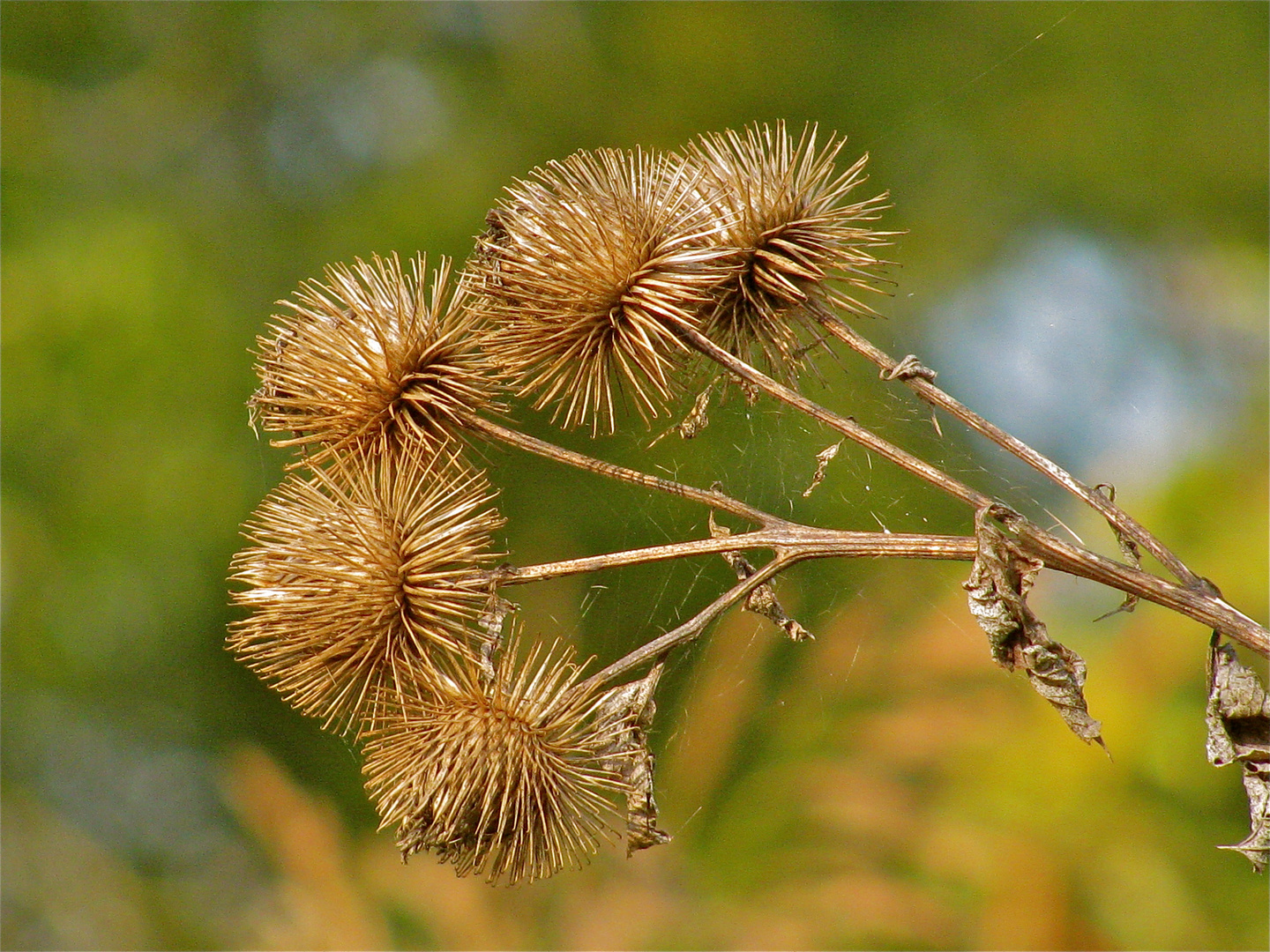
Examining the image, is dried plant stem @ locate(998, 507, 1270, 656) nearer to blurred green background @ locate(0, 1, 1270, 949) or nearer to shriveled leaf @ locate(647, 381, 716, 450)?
shriveled leaf @ locate(647, 381, 716, 450)

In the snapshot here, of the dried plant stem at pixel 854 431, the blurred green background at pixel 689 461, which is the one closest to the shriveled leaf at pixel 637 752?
the dried plant stem at pixel 854 431

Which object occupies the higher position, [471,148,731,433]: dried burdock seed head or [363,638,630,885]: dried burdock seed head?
[471,148,731,433]: dried burdock seed head

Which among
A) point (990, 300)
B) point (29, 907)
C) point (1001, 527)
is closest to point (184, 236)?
point (29, 907)

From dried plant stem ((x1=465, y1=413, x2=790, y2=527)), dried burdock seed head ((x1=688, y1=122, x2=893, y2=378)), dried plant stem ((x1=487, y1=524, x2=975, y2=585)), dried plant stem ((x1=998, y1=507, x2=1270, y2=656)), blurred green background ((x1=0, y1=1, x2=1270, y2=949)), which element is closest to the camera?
dried plant stem ((x1=998, y1=507, x2=1270, y2=656))

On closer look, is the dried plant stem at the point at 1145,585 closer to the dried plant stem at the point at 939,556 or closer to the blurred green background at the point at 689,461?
the dried plant stem at the point at 939,556

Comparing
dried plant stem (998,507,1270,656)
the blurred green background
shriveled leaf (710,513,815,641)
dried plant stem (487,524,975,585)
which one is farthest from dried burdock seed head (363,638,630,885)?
the blurred green background

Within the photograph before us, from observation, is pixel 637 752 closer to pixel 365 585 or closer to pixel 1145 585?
pixel 365 585
